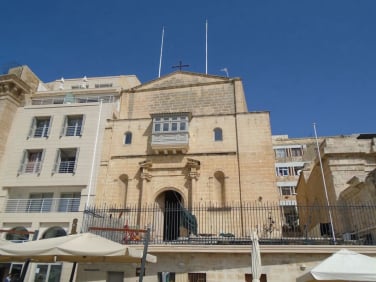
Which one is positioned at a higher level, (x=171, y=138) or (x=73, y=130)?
(x=73, y=130)

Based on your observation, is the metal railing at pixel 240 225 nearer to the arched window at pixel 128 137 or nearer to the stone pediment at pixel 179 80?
the arched window at pixel 128 137

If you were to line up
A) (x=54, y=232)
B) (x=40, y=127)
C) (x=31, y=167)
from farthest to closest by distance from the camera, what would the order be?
1. (x=40, y=127)
2. (x=31, y=167)
3. (x=54, y=232)

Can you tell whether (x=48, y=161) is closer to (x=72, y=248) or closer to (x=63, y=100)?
(x=63, y=100)

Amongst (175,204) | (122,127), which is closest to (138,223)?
(175,204)

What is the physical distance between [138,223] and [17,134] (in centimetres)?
1279

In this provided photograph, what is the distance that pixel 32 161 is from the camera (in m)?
22.8

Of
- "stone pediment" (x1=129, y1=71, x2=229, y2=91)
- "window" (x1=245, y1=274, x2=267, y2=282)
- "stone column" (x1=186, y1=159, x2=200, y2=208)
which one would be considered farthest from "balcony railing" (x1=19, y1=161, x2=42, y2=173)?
"window" (x1=245, y1=274, x2=267, y2=282)

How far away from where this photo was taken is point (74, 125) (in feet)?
77.8

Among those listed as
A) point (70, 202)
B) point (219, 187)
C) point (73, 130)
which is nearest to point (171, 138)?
point (219, 187)

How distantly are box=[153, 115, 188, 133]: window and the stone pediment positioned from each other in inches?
157

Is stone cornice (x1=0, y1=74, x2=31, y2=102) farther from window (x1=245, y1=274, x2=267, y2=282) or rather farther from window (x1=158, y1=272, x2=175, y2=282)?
window (x1=245, y1=274, x2=267, y2=282)

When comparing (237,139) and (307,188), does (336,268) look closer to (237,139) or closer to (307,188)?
(237,139)

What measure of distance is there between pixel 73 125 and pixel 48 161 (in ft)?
11.5

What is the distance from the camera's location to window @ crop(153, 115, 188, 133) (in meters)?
21.6
